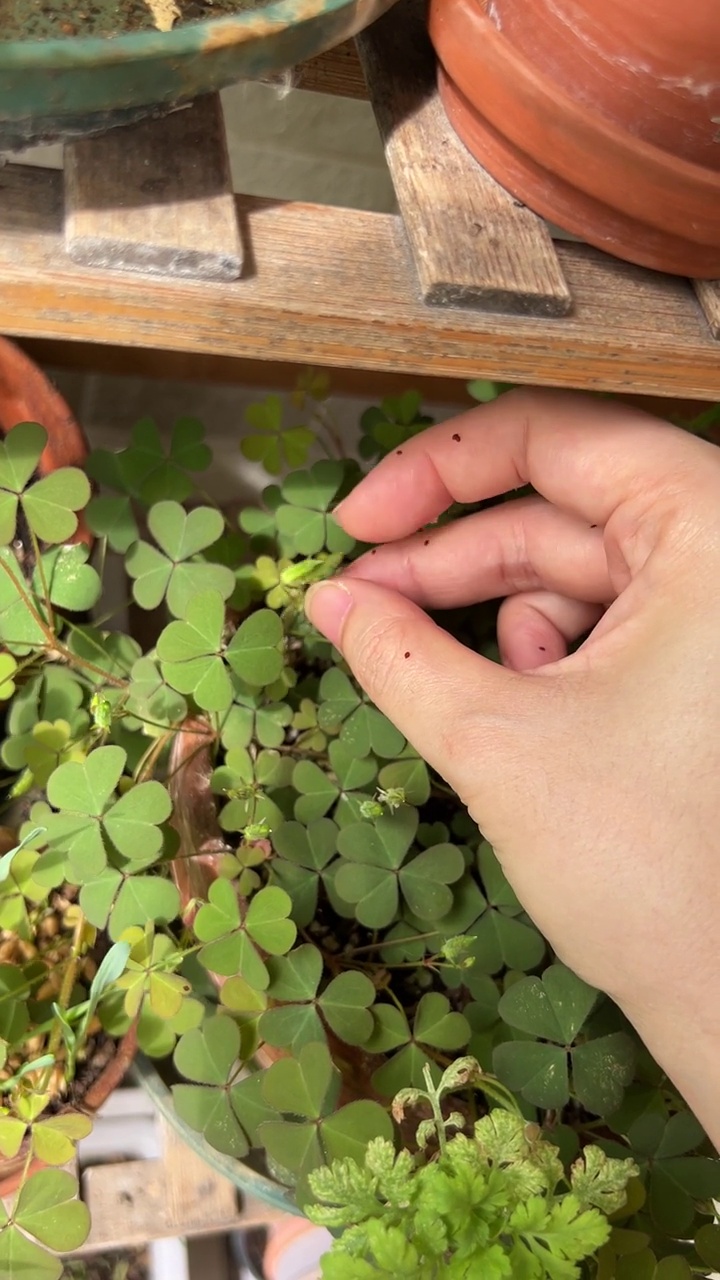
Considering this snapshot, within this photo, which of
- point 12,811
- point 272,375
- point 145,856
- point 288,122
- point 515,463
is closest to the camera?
point 145,856

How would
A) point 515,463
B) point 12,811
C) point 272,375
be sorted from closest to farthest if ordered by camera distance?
point 515,463, point 12,811, point 272,375

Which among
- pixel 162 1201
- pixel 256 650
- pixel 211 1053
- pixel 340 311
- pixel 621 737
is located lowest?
pixel 162 1201

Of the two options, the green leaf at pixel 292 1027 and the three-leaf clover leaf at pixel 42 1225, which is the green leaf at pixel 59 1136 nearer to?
the three-leaf clover leaf at pixel 42 1225

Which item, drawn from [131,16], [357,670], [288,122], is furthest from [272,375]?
[131,16]

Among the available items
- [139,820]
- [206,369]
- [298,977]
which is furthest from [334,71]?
[298,977]

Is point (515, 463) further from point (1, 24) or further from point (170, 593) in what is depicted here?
point (1, 24)

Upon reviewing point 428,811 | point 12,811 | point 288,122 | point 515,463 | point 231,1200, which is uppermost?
point 288,122

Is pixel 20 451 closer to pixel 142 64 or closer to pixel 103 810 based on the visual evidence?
pixel 103 810
